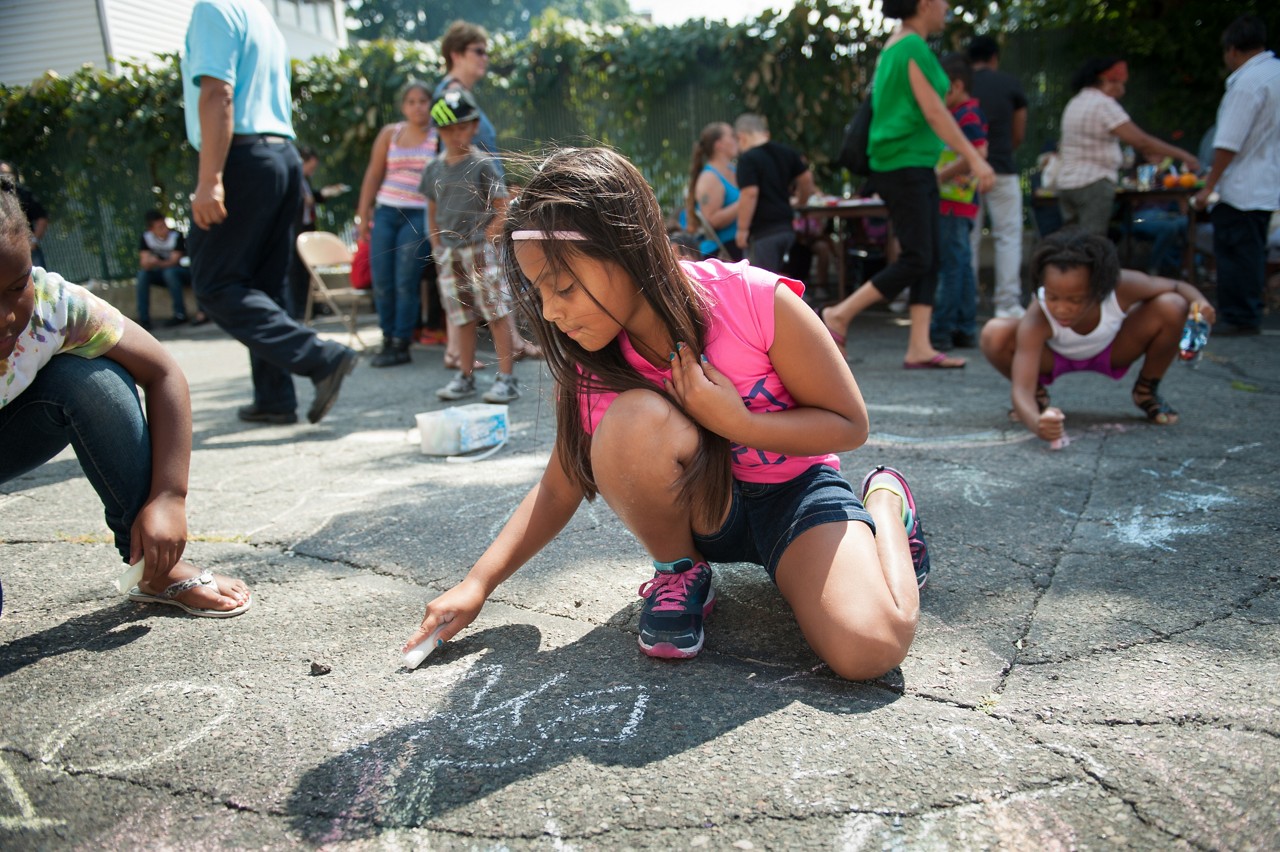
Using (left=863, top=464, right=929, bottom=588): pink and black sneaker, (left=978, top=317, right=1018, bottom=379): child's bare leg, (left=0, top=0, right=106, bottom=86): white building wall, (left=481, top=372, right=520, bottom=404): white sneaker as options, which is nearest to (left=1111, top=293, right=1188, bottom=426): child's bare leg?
(left=978, top=317, right=1018, bottom=379): child's bare leg

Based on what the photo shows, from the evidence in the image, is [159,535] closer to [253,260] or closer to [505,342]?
[253,260]

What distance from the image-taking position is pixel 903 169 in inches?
180

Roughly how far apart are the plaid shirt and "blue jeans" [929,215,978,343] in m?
1.10

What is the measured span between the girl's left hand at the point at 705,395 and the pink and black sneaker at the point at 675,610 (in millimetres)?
326

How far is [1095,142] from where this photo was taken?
5922 mm

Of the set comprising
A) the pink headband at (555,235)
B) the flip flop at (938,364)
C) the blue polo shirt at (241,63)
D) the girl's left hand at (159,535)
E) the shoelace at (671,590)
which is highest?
the blue polo shirt at (241,63)

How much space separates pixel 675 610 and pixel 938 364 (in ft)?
11.2

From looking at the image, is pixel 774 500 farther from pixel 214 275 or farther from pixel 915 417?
pixel 214 275

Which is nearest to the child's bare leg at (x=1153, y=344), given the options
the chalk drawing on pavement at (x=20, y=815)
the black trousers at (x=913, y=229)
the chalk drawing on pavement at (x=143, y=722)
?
the black trousers at (x=913, y=229)

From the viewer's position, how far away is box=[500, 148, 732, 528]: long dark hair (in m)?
1.65

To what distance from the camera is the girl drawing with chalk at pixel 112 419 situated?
1.90m

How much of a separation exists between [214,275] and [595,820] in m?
3.04

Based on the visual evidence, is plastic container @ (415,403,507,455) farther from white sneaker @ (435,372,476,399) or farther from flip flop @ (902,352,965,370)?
flip flop @ (902,352,965,370)

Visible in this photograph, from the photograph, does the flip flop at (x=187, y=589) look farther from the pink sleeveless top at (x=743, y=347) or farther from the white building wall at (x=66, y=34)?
the white building wall at (x=66, y=34)
